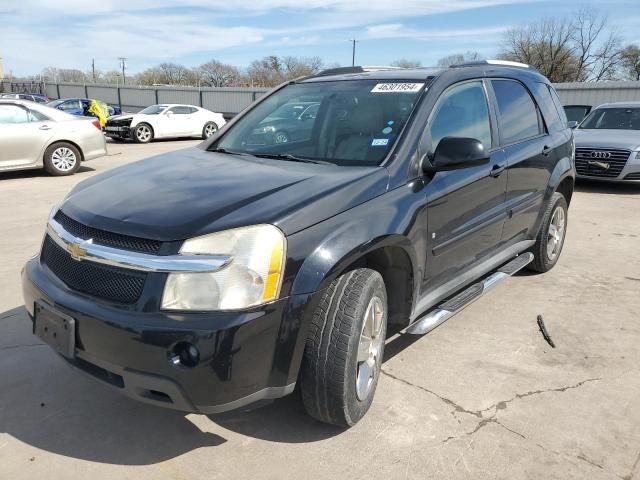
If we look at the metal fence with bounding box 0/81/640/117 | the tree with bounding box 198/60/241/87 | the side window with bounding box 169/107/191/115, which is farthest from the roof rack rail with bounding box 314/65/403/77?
the tree with bounding box 198/60/241/87

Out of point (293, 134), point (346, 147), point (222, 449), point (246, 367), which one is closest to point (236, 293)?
point (246, 367)

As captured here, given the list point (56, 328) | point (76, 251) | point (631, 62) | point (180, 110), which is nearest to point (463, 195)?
point (76, 251)

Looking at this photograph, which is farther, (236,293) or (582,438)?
(582,438)

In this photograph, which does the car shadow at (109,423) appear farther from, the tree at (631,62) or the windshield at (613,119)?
the tree at (631,62)

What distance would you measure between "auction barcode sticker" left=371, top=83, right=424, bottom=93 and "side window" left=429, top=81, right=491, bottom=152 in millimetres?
171

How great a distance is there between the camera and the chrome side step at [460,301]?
3.10 meters

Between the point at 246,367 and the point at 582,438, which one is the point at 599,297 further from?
the point at 246,367

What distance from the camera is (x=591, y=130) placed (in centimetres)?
1030

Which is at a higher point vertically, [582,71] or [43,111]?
[582,71]

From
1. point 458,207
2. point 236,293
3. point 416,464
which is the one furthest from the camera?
point 458,207

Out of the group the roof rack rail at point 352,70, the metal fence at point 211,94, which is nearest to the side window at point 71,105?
the metal fence at point 211,94

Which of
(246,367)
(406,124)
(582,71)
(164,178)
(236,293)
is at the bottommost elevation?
(246,367)

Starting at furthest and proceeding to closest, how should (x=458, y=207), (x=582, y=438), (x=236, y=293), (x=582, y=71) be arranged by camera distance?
(x=582, y=71), (x=458, y=207), (x=582, y=438), (x=236, y=293)

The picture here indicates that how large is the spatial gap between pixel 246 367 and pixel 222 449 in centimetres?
67
